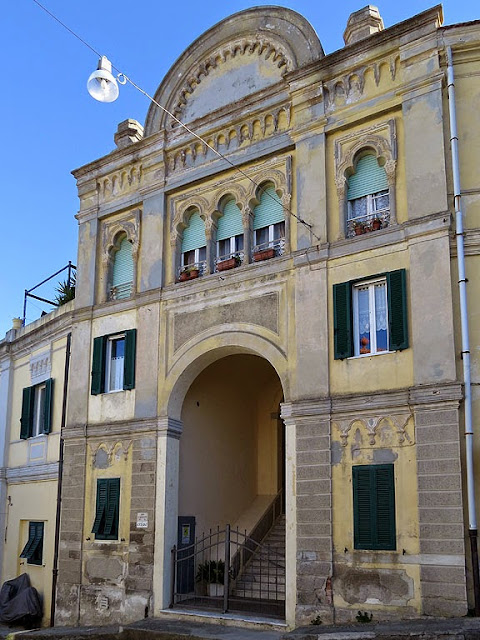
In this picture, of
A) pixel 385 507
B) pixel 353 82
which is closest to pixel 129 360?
pixel 385 507

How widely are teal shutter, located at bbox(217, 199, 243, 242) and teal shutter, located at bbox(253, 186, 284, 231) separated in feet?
1.43

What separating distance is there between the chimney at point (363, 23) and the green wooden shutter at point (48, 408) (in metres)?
11.1

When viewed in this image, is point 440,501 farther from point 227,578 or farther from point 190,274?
point 190,274

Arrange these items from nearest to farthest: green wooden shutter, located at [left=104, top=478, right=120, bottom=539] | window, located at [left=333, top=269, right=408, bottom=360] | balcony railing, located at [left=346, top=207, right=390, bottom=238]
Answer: window, located at [left=333, top=269, right=408, bottom=360] < balcony railing, located at [left=346, top=207, right=390, bottom=238] < green wooden shutter, located at [left=104, top=478, right=120, bottom=539]

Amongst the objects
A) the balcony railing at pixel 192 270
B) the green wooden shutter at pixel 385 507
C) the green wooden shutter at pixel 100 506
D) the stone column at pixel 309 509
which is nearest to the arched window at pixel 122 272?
the balcony railing at pixel 192 270

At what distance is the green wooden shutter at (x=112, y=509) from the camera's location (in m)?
16.2

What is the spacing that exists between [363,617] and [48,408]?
1024cm

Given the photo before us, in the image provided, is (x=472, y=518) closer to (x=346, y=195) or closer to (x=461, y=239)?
(x=461, y=239)

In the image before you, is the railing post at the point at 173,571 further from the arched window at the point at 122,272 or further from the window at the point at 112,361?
the arched window at the point at 122,272

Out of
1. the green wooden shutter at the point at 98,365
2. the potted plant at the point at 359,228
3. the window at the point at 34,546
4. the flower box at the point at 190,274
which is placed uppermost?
the potted plant at the point at 359,228

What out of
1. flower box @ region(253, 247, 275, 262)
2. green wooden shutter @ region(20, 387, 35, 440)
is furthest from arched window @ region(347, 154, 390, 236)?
green wooden shutter @ region(20, 387, 35, 440)

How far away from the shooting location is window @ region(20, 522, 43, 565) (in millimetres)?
18766

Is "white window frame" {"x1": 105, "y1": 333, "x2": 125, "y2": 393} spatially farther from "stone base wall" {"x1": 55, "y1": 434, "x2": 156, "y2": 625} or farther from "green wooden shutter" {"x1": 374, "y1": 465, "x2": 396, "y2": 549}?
"green wooden shutter" {"x1": 374, "y1": 465, "x2": 396, "y2": 549}

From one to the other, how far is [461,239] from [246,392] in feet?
27.3
